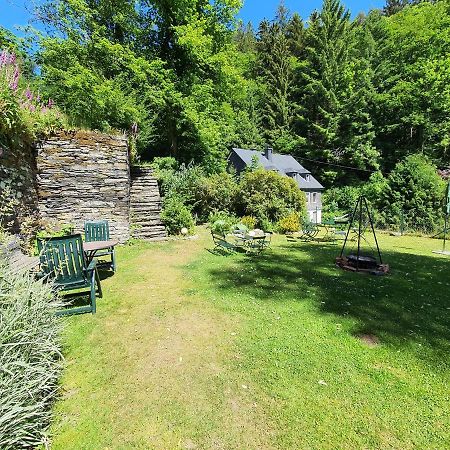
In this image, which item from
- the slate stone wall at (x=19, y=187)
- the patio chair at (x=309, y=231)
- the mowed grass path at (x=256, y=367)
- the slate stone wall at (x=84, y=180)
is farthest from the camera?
the patio chair at (x=309, y=231)

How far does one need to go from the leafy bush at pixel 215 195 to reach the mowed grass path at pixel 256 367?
8.71 m

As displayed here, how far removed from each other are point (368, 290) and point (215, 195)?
9.86m

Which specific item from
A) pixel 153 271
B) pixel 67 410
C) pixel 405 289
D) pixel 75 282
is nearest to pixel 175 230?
pixel 153 271

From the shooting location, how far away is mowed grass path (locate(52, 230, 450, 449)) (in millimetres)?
2279

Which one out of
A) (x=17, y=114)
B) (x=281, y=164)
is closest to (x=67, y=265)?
(x=17, y=114)

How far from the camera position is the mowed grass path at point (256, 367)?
2279 mm

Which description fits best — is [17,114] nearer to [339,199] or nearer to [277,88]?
[339,199]

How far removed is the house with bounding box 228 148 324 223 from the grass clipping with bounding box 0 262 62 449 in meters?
21.1

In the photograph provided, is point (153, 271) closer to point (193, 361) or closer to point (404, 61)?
point (193, 361)


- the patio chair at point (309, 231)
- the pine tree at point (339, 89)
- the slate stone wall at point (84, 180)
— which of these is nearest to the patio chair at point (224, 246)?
the slate stone wall at point (84, 180)

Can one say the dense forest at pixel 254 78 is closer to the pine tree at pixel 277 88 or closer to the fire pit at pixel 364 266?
the pine tree at pixel 277 88

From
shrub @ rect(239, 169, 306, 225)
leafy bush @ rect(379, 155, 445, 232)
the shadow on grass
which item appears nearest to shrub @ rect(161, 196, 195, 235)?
the shadow on grass

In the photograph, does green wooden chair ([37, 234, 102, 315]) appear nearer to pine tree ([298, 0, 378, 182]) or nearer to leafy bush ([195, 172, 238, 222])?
leafy bush ([195, 172, 238, 222])

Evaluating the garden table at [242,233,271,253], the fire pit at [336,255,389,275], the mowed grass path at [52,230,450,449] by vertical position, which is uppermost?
the garden table at [242,233,271,253]
